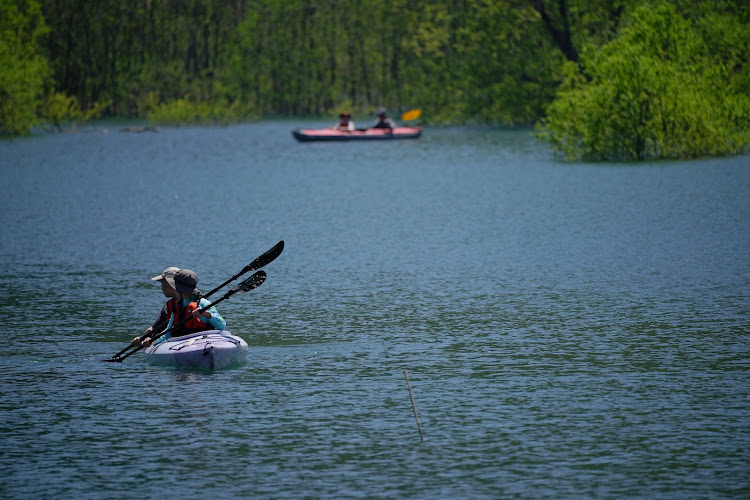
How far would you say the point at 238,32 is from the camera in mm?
102438

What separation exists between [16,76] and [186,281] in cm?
5092

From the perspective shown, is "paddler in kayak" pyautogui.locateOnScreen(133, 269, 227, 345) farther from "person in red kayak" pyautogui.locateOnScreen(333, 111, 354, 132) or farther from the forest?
"person in red kayak" pyautogui.locateOnScreen(333, 111, 354, 132)

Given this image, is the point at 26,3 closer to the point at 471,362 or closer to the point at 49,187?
the point at 49,187

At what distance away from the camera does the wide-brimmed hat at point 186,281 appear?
1423 centimetres

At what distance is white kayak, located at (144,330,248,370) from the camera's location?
1399 centimetres

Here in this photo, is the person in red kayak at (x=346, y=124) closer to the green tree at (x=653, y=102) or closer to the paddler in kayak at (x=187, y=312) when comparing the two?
the green tree at (x=653, y=102)

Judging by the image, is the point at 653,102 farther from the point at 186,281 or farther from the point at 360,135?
the point at 186,281

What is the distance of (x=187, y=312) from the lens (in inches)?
570

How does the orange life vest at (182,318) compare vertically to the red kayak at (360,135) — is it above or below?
above

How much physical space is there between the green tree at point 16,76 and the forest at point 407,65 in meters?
0.11

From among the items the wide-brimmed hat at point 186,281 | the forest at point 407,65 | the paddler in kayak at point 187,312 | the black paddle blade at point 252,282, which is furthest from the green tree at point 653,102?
the wide-brimmed hat at point 186,281

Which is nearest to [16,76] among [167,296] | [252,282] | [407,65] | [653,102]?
[653,102]

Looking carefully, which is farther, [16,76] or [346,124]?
[346,124]

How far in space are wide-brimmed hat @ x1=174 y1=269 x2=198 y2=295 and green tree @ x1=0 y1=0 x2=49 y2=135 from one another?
50.3 m
